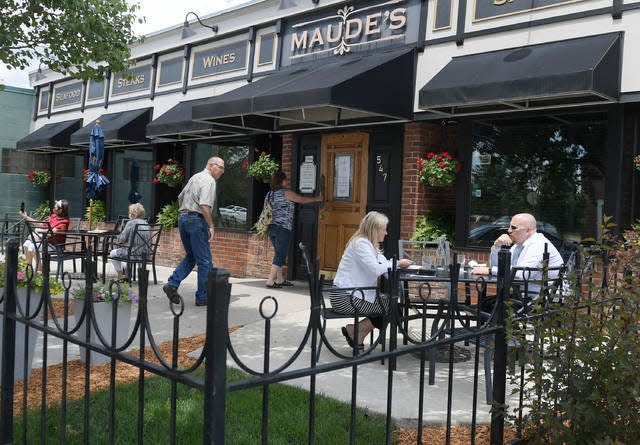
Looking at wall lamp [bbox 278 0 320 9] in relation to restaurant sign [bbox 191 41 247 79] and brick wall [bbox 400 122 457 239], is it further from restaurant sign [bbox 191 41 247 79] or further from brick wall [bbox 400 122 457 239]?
brick wall [bbox 400 122 457 239]

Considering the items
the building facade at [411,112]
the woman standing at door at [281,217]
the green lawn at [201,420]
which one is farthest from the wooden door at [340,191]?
the green lawn at [201,420]

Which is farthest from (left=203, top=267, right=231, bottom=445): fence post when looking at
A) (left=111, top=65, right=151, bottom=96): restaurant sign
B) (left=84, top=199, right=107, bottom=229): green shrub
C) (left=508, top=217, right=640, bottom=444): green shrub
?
(left=84, top=199, right=107, bottom=229): green shrub

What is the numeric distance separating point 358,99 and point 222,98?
8.22 ft

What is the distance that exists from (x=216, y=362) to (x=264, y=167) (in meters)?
8.67

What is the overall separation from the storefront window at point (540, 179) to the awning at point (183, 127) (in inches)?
179

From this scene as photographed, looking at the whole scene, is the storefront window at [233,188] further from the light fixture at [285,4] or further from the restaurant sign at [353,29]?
the light fixture at [285,4]

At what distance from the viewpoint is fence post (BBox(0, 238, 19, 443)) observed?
9.46ft

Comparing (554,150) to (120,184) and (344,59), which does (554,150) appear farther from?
(120,184)

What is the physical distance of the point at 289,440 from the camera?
140 inches

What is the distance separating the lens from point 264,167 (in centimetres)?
1038

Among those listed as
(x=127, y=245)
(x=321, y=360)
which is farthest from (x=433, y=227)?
(x=127, y=245)

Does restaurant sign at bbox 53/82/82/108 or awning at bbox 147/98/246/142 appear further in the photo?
restaurant sign at bbox 53/82/82/108

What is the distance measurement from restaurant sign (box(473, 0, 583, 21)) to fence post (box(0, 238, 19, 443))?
6.43 meters

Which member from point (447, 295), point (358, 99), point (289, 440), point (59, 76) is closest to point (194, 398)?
point (289, 440)
